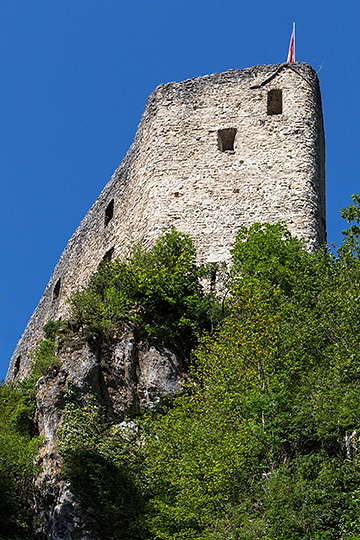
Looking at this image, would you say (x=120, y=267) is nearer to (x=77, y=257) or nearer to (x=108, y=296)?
(x=108, y=296)

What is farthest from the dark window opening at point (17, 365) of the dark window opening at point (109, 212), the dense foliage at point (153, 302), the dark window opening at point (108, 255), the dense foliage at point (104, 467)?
the dense foliage at point (104, 467)

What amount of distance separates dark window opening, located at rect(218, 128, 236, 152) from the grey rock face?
237 inches

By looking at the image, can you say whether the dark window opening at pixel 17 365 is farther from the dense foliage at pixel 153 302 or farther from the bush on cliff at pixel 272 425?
the bush on cliff at pixel 272 425

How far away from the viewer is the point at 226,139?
62.4 ft

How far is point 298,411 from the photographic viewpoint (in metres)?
11.2

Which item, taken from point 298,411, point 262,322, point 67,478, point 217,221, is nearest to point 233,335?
point 262,322

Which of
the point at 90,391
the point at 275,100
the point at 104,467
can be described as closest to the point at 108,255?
the point at 275,100

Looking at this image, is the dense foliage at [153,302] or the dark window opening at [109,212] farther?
the dark window opening at [109,212]

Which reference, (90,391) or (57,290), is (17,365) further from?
(90,391)

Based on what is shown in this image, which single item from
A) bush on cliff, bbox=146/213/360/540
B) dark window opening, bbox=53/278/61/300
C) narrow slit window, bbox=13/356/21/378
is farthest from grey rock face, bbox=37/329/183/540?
narrow slit window, bbox=13/356/21/378

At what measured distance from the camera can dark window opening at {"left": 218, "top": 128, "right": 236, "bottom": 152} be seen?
18.9 metres

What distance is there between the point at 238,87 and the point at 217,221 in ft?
12.6

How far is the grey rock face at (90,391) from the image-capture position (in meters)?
11.5

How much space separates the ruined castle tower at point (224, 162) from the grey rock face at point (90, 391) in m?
3.42
